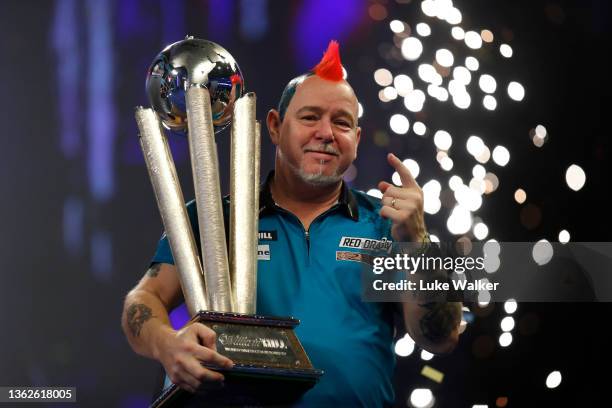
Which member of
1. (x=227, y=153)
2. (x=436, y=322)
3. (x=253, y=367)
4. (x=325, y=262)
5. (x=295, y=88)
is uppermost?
(x=227, y=153)

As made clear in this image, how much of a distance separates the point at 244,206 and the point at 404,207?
1.08 feet

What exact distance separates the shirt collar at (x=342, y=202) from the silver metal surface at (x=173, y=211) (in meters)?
0.35

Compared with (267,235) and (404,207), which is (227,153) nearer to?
(267,235)

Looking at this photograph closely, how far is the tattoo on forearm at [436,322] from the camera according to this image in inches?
79.7

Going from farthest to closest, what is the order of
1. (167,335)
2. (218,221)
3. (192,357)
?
(218,221)
(167,335)
(192,357)

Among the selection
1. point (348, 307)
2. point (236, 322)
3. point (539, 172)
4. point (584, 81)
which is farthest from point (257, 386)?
point (584, 81)

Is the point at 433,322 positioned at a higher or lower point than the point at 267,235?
lower

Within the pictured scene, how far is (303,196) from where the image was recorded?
7.30ft

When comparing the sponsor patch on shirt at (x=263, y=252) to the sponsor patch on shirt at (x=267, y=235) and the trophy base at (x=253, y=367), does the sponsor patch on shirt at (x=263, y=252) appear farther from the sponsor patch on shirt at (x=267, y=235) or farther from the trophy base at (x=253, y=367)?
the trophy base at (x=253, y=367)

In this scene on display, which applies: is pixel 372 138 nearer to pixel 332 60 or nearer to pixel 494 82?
pixel 494 82

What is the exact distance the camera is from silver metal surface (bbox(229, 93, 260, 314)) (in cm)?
180

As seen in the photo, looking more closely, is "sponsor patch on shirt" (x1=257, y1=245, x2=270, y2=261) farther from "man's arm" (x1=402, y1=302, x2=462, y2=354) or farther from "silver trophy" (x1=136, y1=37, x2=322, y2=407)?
"man's arm" (x1=402, y1=302, x2=462, y2=354)

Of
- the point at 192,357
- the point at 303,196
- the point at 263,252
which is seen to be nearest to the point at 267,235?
the point at 263,252

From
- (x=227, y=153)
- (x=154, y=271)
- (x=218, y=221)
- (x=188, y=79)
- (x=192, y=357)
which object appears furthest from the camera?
(x=227, y=153)
